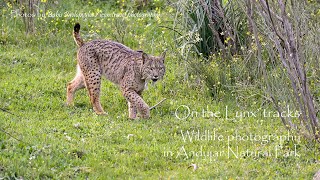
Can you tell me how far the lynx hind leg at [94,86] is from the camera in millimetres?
11359

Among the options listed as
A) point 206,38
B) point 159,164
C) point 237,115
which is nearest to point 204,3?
point 206,38

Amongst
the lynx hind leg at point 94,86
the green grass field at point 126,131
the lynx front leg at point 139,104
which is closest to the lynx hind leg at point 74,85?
the green grass field at point 126,131

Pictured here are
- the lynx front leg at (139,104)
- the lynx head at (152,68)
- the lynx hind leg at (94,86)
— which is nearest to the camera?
the lynx front leg at (139,104)

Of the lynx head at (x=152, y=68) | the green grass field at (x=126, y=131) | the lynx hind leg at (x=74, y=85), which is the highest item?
the lynx head at (x=152, y=68)

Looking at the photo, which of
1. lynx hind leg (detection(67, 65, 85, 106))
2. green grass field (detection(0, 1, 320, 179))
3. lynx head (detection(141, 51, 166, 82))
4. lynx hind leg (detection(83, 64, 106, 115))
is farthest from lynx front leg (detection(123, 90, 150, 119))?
lynx hind leg (detection(67, 65, 85, 106))

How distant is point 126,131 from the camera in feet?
33.2

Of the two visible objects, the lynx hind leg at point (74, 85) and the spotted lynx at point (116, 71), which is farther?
the lynx hind leg at point (74, 85)

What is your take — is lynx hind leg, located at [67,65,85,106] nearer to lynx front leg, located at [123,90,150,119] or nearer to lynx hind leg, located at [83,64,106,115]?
lynx hind leg, located at [83,64,106,115]

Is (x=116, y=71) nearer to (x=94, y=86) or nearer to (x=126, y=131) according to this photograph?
(x=94, y=86)

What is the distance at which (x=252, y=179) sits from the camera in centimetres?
838

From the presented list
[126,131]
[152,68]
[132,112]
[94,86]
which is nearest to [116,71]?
[94,86]

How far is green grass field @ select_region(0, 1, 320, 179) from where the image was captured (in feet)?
28.1

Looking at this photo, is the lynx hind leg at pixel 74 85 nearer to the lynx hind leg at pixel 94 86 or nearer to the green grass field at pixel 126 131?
the green grass field at pixel 126 131

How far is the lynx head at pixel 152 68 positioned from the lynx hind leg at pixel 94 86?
81 centimetres
